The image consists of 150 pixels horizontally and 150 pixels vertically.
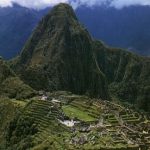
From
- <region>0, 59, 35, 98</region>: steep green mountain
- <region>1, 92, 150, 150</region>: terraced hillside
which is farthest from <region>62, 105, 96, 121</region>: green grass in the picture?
<region>0, 59, 35, 98</region>: steep green mountain

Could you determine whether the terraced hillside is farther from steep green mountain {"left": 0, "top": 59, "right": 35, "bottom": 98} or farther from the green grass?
steep green mountain {"left": 0, "top": 59, "right": 35, "bottom": 98}

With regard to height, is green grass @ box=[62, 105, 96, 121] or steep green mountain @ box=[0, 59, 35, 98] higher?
green grass @ box=[62, 105, 96, 121]

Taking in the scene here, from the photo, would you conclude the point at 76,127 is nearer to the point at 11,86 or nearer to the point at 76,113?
the point at 76,113

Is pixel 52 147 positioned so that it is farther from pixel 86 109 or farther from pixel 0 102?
pixel 0 102

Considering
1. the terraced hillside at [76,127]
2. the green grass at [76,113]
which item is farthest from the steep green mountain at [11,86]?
the green grass at [76,113]

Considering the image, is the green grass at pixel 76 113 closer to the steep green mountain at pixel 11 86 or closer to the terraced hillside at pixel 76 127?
the terraced hillside at pixel 76 127

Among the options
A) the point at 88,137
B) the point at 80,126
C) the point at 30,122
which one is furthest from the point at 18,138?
the point at 88,137

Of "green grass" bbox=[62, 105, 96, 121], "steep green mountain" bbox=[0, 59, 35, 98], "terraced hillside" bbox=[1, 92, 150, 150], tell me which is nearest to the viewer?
"terraced hillside" bbox=[1, 92, 150, 150]
